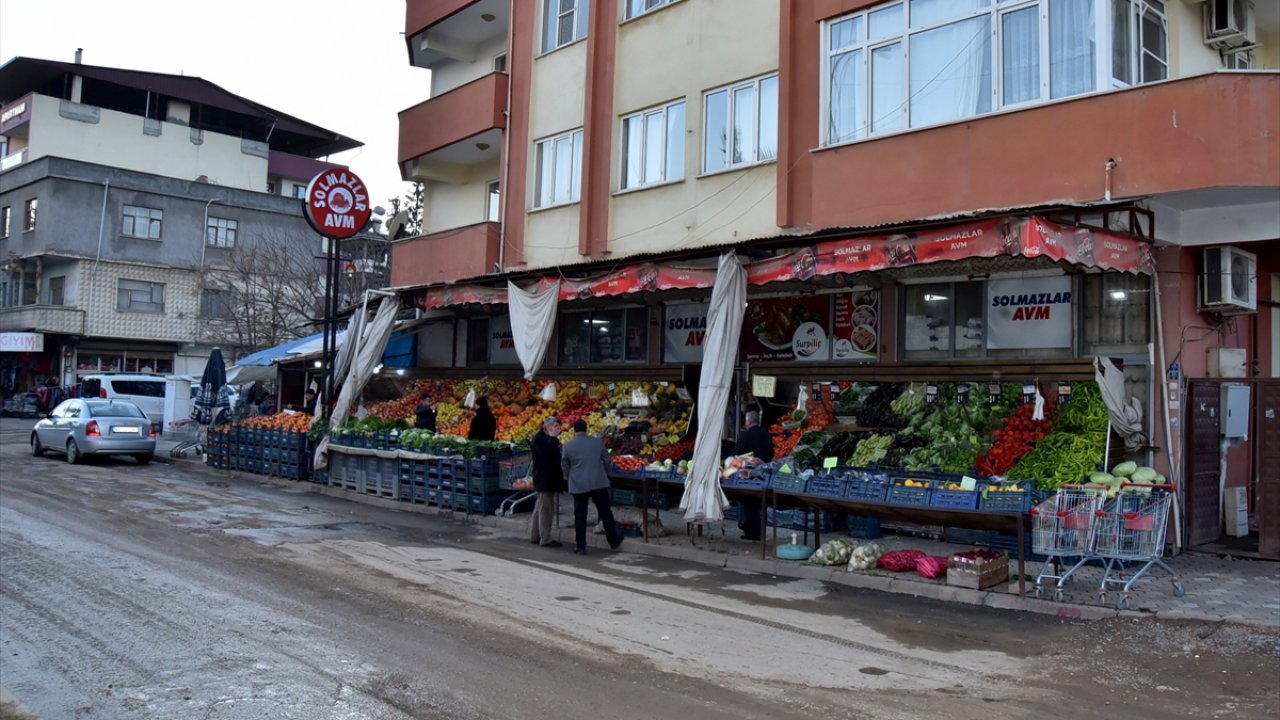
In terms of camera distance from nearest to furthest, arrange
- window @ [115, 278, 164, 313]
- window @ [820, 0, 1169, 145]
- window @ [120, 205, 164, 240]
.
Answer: window @ [820, 0, 1169, 145] < window @ [115, 278, 164, 313] < window @ [120, 205, 164, 240]

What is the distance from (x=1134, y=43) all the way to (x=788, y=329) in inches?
257

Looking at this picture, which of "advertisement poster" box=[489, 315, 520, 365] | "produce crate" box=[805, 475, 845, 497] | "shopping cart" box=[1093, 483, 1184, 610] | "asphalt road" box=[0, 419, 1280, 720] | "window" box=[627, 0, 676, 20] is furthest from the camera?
"advertisement poster" box=[489, 315, 520, 365]

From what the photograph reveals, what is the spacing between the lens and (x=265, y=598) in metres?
8.72

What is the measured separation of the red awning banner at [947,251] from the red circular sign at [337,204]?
34.0 ft

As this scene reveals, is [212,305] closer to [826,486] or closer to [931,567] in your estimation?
[826,486]

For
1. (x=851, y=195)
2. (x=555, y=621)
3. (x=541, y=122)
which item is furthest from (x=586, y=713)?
(x=541, y=122)

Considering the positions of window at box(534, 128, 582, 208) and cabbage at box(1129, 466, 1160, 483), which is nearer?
cabbage at box(1129, 466, 1160, 483)

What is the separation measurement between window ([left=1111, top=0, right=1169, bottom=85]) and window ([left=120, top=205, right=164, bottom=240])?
45.1m

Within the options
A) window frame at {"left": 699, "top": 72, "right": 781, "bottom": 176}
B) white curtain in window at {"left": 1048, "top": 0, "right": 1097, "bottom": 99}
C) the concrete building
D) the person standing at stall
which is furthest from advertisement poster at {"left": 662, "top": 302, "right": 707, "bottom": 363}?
the concrete building

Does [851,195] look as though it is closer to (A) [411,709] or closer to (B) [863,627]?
(B) [863,627]

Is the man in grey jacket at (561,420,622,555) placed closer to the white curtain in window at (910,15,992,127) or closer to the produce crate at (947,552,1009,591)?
the produce crate at (947,552,1009,591)

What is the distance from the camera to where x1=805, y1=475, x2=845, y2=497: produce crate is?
420 inches

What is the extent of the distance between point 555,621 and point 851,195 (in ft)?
26.9

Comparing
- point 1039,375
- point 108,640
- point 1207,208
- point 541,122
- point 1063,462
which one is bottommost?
point 108,640
